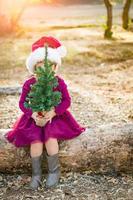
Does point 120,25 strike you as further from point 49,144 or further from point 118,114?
point 49,144

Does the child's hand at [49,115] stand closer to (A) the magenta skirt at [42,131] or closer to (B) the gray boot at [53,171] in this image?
(A) the magenta skirt at [42,131]

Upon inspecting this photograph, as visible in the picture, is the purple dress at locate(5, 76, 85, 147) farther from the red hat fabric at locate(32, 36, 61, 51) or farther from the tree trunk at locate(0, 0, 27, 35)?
the tree trunk at locate(0, 0, 27, 35)

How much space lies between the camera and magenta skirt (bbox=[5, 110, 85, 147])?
408 cm

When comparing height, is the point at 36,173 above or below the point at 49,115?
below

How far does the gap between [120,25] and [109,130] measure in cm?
1348

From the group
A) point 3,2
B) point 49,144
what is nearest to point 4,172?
point 49,144

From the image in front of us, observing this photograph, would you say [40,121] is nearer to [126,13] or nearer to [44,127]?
[44,127]

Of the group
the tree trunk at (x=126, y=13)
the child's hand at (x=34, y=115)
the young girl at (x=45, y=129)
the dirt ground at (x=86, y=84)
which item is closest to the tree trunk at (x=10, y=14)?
the dirt ground at (x=86, y=84)

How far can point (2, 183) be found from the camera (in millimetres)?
4199

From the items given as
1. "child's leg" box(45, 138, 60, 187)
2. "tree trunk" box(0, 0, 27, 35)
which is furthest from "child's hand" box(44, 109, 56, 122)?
"tree trunk" box(0, 0, 27, 35)

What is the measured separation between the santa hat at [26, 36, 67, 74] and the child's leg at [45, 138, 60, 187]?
63cm

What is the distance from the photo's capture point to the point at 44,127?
4.11 m

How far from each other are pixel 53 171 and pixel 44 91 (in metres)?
0.72

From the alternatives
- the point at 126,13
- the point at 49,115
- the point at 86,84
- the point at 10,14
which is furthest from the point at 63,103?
the point at 10,14
